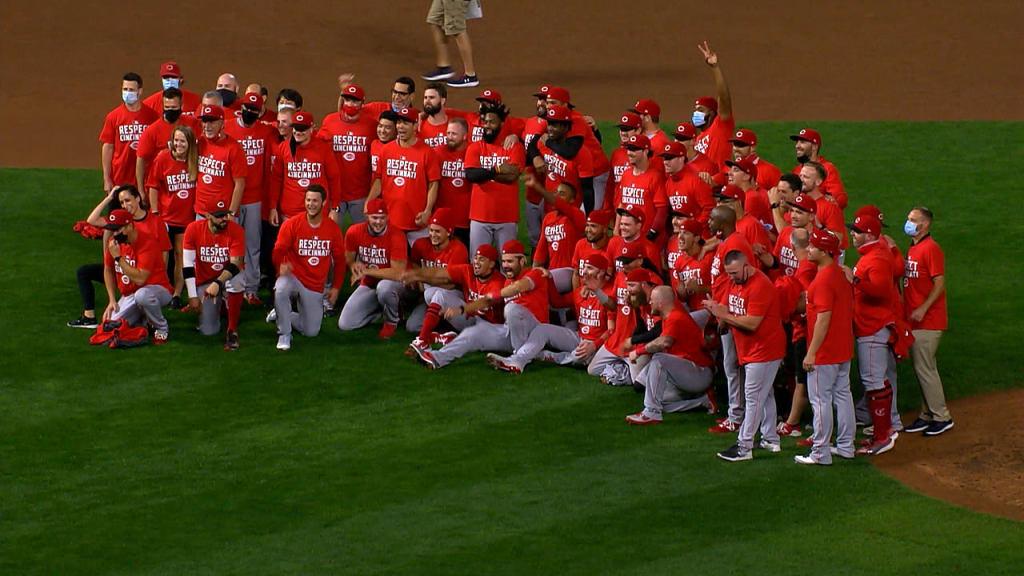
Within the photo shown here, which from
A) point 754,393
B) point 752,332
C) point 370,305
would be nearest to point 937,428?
point 754,393

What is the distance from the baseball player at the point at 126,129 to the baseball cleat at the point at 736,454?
700 cm

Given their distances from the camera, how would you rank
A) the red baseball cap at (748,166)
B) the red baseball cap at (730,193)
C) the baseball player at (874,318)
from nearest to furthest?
the baseball player at (874,318) < the red baseball cap at (730,193) < the red baseball cap at (748,166)

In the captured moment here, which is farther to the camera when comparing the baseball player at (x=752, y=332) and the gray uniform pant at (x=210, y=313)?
the gray uniform pant at (x=210, y=313)

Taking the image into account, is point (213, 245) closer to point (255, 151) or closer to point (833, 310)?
point (255, 151)

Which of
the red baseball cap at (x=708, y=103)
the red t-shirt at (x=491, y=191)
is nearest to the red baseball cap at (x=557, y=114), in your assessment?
the red t-shirt at (x=491, y=191)

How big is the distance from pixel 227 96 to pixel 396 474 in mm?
5980

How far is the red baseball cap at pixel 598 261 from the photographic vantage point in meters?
13.0

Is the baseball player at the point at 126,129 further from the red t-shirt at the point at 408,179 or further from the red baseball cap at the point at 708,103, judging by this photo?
the red baseball cap at the point at 708,103

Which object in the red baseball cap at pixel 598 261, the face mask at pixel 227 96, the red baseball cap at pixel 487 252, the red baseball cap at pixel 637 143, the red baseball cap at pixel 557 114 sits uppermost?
the face mask at pixel 227 96

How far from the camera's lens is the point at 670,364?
1223 centimetres

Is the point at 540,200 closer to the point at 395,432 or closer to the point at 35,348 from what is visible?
the point at 395,432

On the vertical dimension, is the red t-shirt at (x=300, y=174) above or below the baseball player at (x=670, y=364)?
above

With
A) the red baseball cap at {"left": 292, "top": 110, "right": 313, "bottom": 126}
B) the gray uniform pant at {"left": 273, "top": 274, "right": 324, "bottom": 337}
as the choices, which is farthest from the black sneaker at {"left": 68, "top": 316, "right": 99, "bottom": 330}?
the red baseball cap at {"left": 292, "top": 110, "right": 313, "bottom": 126}

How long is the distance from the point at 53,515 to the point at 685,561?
13.4 ft
